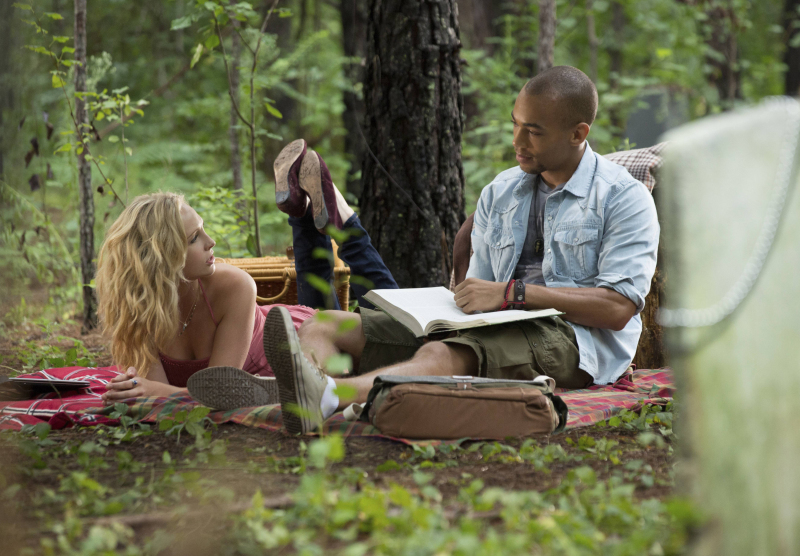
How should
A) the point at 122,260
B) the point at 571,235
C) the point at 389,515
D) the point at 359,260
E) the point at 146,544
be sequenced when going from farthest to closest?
the point at 359,260 → the point at 571,235 → the point at 122,260 → the point at 389,515 → the point at 146,544

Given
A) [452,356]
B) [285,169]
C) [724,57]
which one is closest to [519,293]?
[452,356]

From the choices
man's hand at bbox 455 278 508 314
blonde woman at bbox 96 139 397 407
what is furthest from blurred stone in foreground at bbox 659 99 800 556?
blonde woman at bbox 96 139 397 407

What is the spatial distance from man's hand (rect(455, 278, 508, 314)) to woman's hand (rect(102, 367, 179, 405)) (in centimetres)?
122

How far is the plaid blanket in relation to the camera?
7.94ft

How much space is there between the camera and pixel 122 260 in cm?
273

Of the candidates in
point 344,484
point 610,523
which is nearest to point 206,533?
point 344,484

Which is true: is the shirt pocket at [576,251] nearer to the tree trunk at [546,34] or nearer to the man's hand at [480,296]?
the man's hand at [480,296]

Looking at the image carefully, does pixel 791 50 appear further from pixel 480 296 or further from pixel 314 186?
pixel 480 296

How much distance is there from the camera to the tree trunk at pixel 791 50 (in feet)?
36.6

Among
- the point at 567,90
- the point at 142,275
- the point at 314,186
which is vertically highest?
the point at 567,90

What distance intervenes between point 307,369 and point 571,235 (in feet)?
4.66

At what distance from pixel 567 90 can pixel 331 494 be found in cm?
218

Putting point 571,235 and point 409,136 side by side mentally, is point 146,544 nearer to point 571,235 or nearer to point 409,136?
point 571,235

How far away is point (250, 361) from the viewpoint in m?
3.05
